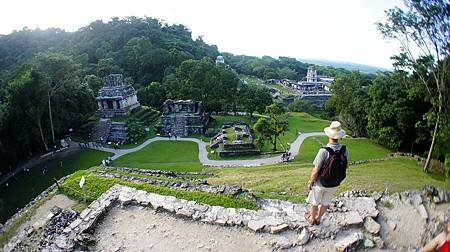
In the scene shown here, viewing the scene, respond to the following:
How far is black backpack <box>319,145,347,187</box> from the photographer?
7.37 m

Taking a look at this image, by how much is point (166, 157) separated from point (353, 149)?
18943 mm

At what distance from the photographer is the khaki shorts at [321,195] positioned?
7.79m

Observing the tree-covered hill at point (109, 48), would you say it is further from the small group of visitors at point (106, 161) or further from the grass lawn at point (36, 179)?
the small group of visitors at point (106, 161)

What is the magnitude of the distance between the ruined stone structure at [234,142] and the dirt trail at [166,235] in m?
21.1

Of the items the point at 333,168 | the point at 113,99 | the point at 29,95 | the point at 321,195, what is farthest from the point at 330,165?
the point at 113,99

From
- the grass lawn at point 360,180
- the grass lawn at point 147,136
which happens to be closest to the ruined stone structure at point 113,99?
the grass lawn at point 147,136

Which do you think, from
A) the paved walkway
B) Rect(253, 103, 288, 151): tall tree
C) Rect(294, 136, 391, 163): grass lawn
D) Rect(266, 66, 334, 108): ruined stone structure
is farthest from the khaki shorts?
Rect(266, 66, 334, 108): ruined stone structure

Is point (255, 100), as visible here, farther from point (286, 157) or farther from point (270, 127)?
point (286, 157)

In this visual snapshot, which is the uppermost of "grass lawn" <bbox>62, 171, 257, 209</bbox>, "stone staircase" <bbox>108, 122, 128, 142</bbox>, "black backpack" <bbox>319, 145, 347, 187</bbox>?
"black backpack" <bbox>319, 145, 347, 187</bbox>

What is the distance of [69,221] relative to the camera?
1167 cm

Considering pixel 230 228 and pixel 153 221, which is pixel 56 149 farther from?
pixel 230 228

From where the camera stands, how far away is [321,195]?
7922mm

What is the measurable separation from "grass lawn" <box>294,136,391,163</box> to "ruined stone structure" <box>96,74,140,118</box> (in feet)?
78.8

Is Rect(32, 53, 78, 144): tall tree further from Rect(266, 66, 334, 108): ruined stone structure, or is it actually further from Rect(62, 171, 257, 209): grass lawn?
Rect(266, 66, 334, 108): ruined stone structure
